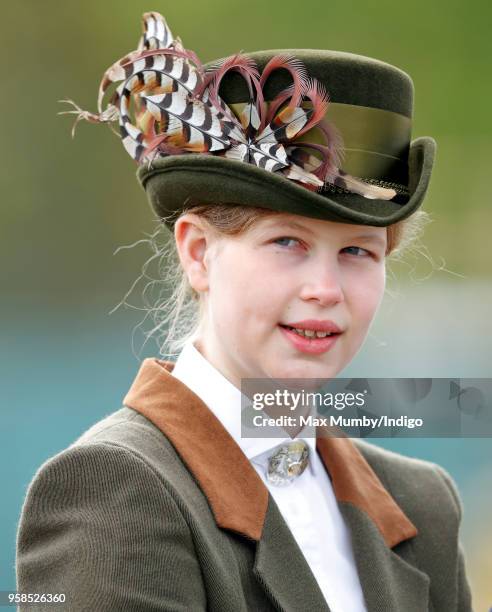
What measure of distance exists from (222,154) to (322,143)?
180mm

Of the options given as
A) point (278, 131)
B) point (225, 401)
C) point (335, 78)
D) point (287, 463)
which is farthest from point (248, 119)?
point (287, 463)

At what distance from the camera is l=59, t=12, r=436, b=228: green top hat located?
1.89 metres

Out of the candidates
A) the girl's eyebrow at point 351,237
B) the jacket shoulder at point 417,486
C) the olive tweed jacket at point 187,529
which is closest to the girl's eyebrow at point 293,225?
the girl's eyebrow at point 351,237

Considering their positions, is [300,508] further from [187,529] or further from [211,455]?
[187,529]

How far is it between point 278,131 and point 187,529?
706mm

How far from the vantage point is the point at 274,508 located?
191 centimetres

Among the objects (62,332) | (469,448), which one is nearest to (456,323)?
(469,448)

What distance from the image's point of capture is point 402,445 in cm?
586

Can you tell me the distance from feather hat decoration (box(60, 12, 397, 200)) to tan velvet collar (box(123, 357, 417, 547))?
1.40ft

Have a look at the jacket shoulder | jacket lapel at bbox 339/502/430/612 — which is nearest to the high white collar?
jacket lapel at bbox 339/502/430/612

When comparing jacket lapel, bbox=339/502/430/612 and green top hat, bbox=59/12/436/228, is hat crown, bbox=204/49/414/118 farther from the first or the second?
jacket lapel, bbox=339/502/430/612

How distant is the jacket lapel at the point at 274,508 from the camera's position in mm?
1828

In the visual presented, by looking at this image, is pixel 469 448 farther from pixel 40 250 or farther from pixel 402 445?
pixel 40 250

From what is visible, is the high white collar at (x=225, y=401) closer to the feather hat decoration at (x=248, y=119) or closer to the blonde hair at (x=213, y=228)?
the blonde hair at (x=213, y=228)
